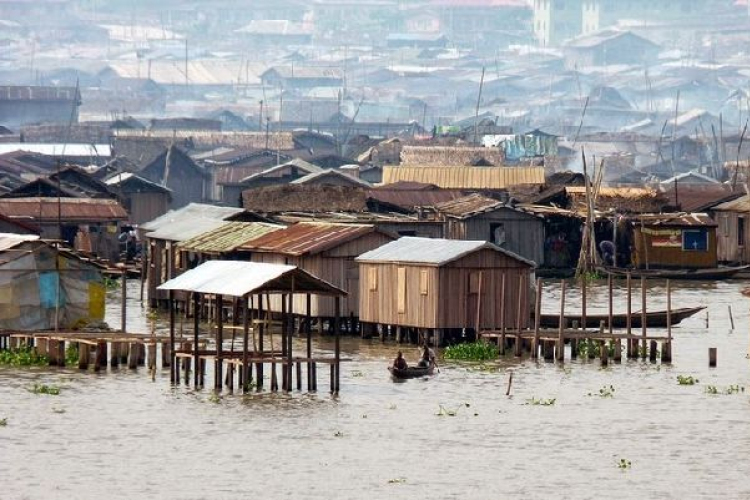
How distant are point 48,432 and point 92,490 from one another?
486cm

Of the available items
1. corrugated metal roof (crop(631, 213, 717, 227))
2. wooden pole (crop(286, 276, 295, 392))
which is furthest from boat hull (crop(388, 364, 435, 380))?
corrugated metal roof (crop(631, 213, 717, 227))

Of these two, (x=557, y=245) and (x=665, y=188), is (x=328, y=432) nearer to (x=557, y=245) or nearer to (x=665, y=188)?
(x=557, y=245)

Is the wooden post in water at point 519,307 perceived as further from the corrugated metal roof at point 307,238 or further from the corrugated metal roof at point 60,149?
the corrugated metal roof at point 60,149

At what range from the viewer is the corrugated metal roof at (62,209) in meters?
68.1

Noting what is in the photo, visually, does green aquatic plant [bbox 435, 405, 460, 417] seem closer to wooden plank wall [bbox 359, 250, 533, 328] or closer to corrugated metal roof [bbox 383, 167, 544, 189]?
wooden plank wall [bbox 359, 250, 533, 328]

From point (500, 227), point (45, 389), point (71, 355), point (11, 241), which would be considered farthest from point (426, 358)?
point (500, 227)

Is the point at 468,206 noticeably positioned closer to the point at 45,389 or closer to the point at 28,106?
the point at 45,389

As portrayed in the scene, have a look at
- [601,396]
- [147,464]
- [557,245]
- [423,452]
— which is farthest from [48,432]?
[557,245]

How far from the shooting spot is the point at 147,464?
3150 cm

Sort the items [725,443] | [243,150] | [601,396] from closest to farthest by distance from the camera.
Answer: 1. [725,443]
2. [601,396]
3. [243,150]

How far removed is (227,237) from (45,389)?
15698 mm

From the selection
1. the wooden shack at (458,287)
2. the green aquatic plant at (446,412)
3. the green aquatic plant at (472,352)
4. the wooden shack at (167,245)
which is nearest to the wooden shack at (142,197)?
the wooden shack at (167,245)

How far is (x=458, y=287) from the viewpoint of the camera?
43844mm

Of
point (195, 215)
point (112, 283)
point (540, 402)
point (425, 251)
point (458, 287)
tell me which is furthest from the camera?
point (112, 283)
